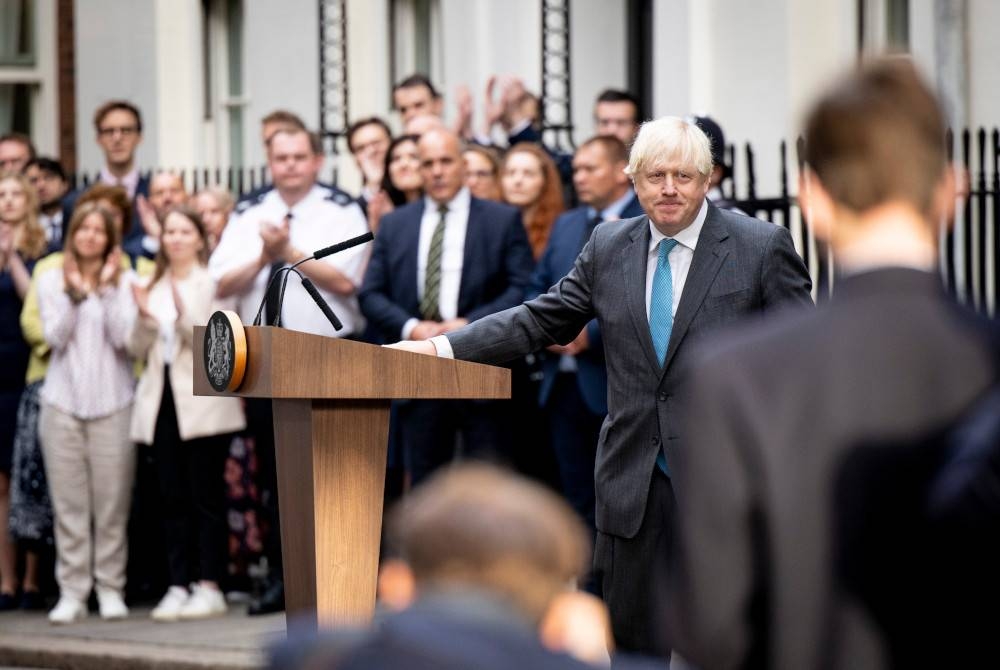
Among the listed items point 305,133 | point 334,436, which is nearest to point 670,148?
point 334,436

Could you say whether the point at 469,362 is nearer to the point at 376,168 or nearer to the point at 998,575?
the point at 998,575

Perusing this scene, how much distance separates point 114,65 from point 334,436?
1447 centimetres

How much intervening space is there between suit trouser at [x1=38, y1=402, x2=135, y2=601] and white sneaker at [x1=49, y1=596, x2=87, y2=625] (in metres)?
0.04

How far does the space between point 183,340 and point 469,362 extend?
4251mm

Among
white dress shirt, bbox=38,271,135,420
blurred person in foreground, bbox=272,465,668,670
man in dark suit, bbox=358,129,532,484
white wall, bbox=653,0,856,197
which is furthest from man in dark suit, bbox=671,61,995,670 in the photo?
white wall, bbox=653,0,856,197

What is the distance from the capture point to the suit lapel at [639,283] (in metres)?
5.50

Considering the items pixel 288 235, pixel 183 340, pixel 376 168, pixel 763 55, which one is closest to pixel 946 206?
pixel 288 235

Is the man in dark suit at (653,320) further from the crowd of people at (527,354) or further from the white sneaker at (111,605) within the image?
the white sneaker at (111,605)

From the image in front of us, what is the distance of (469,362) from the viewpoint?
554 cm

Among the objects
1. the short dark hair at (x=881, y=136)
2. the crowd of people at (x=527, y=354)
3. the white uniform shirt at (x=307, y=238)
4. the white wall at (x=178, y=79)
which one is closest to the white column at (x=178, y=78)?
the white wall at (x=178, y=79)

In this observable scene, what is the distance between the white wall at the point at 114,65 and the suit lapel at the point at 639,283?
13751 mm

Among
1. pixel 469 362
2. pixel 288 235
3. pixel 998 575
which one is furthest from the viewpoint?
pixel 288 235

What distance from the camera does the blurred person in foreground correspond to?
2.22 metres

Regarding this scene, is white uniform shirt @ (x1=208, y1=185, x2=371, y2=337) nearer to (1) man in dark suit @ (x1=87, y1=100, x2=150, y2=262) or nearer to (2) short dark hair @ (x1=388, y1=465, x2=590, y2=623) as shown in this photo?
(1) man in dark suit @ (x1=87, y1=100, x2=150, y2=262)
